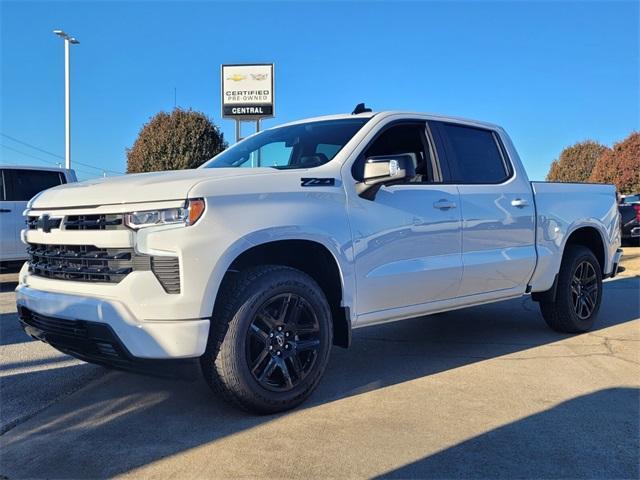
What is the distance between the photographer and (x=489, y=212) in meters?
4.89

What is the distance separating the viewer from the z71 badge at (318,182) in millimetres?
3727

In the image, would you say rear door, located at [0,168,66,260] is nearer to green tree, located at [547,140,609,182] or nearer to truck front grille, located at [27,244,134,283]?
truck front grille, located at [27,244,134,283]

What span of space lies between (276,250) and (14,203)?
6.82 m

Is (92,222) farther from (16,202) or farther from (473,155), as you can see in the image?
(16,202)

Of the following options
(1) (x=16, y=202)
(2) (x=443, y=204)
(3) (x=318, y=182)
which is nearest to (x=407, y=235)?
(2) (x=443, y=204)

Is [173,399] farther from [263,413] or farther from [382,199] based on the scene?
[382,199]

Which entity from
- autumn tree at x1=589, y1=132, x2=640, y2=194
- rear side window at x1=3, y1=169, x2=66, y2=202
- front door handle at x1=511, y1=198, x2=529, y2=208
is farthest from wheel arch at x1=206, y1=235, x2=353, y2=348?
autumn tree at x1=589, y1=132, x2=640, y2=194

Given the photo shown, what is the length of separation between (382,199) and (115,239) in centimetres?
184

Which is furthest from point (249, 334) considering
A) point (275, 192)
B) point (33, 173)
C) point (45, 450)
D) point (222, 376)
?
point (33, 173)

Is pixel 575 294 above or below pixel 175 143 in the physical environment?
below

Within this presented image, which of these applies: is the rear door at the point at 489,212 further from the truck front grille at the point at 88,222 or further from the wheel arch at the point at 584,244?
the truck front grille at the point at 88,222

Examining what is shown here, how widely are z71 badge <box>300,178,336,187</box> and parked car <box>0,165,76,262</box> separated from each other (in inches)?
268

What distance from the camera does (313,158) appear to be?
4250mm

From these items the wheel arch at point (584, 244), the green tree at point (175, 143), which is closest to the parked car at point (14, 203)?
the wheel arch at point (584, 244)
